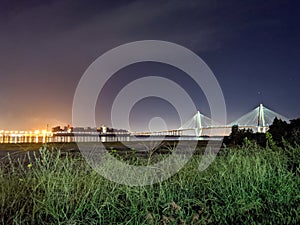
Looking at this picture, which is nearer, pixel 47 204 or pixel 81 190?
pixel 47 204

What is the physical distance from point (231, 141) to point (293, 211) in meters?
10.0

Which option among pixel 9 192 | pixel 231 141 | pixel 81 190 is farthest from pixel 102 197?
pixel 231 141

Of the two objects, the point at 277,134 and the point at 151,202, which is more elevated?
the point at 277,134

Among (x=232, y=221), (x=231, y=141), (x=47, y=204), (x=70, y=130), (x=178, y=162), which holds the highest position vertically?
(x=70, y=130)

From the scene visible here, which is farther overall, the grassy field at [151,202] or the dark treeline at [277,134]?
the dark treeline at [277,134]

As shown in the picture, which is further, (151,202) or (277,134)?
(277,134)

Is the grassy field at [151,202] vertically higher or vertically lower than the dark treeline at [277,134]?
lower

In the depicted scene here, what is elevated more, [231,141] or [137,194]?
[231,141]

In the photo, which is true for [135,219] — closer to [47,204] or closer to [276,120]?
[47,204]

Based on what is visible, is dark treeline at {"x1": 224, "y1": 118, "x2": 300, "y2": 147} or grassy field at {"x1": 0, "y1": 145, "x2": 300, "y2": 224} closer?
grassy field at {"x1": 0, "y1": 145, "x2": 300, "y2": 224}

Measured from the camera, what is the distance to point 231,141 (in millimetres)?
13766

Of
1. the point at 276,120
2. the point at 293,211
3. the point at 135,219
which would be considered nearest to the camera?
the point at 135,219

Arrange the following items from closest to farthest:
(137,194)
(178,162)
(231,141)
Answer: (137,194) < (178,162) < (231,141)

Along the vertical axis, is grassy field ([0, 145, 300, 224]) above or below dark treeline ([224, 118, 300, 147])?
below
